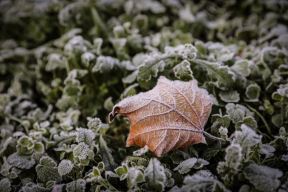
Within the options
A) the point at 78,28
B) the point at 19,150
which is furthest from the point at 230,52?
the point at 19,150

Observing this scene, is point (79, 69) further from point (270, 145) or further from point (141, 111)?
point (270, 145)

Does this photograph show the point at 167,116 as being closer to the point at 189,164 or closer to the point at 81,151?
the point at 189,164

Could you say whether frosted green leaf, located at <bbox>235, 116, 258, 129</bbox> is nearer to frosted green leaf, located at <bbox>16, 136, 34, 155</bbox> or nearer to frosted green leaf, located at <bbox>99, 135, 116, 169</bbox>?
frosted green leaf, located at <bbox>99, 135, 116, 169</bbox>

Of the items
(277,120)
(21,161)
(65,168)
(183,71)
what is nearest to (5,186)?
(21,161)

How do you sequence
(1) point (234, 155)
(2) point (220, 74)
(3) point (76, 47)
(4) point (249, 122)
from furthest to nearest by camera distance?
(3) point (76, 47), (2) point (220, 74), (4) point (249, 122), (1) point (234, 155)

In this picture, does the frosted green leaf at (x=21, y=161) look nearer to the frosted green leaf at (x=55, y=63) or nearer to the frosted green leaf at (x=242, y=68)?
the frosted green leaf at (x=55, y=63)

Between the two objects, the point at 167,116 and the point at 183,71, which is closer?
the point at 167,116

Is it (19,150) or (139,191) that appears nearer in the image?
(139,191)
